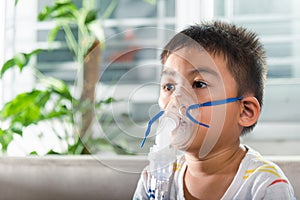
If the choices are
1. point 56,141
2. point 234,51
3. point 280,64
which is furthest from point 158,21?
point 234,51

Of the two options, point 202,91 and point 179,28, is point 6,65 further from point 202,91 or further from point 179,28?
point 202,91

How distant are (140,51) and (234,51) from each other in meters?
0.32

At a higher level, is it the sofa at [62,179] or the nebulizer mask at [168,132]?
the nebulizer mask at [168,132]

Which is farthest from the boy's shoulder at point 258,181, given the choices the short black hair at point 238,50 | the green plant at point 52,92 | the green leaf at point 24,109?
the green leaf at point 24,109

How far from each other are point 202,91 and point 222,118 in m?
0.12

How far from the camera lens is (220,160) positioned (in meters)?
1.28

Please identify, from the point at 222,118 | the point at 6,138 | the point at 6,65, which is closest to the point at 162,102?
the point at 222,118

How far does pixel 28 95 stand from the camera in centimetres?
223

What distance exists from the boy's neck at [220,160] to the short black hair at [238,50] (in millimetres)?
71

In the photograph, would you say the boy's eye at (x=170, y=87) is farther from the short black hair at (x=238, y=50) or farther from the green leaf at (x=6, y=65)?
the green leaf at (x=6, y=65)

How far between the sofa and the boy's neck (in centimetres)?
28

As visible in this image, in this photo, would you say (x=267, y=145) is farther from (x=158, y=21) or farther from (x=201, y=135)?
(x=201, y=135)

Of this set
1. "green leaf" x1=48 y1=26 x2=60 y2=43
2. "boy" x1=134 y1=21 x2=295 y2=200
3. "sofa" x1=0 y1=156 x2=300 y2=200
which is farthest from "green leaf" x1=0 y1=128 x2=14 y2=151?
"boy" x1=134 y1=21 x2=295 y2=200

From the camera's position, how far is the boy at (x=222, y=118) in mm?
1075
